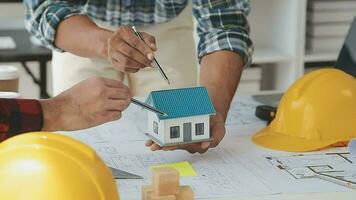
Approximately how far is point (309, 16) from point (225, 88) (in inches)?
48.5

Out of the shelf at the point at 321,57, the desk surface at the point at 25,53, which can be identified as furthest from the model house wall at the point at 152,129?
the shelf at the point at 321,57

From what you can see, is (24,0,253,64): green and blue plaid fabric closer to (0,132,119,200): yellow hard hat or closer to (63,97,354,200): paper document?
(63,97,354,200): paper document

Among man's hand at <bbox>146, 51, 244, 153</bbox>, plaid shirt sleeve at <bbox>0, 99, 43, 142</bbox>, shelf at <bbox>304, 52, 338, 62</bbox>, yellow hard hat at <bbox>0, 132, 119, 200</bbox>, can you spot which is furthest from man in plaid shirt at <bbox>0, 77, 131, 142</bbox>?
shelf at <bbox>304, 52, 338, 62</bbox>

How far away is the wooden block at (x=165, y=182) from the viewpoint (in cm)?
97

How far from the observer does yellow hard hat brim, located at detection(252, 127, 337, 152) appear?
1.31m

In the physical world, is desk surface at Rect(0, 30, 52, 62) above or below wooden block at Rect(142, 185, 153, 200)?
below

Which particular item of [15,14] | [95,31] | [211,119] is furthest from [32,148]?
[15,14]

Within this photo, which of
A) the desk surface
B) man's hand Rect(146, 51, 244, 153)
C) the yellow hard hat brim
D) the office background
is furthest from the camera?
the office background

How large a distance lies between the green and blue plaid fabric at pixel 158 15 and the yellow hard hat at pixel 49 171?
0.75 meters

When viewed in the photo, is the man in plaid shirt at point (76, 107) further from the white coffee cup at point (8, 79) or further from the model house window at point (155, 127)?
the white coffee cup at point (8, 79)

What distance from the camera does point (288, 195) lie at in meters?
1.08

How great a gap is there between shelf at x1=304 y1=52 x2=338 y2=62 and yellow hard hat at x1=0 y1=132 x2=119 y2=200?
6.14 feet

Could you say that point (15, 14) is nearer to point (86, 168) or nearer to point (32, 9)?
point (32, 9)

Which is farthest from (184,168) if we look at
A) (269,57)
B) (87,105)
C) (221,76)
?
(269,57)
